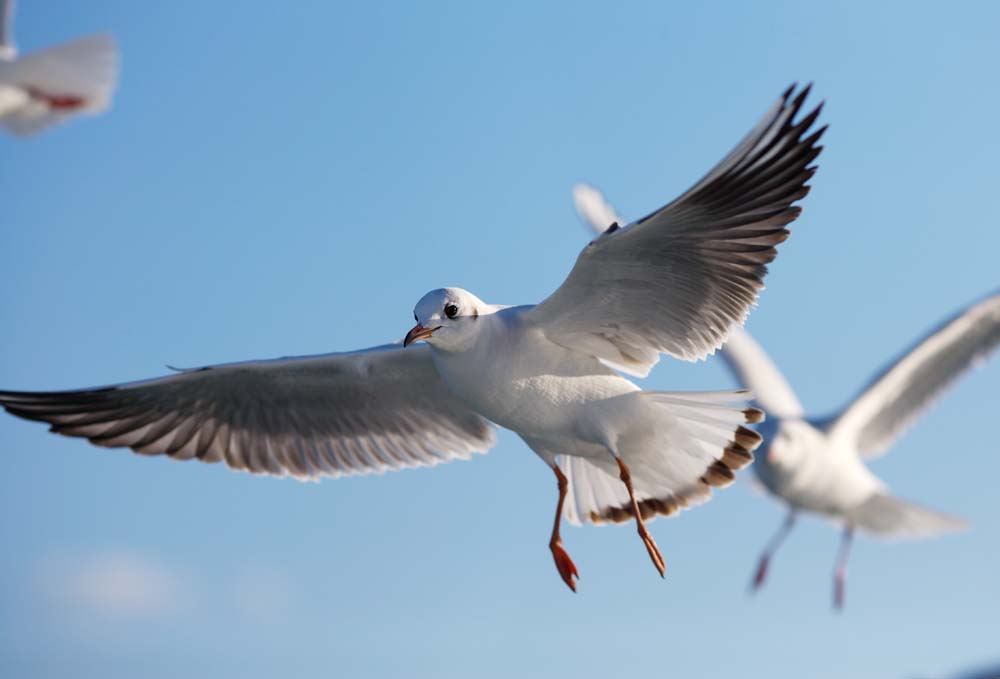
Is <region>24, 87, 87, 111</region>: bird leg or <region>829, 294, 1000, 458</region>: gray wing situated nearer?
<region>24, 87, 87, 111</region>: bird leg

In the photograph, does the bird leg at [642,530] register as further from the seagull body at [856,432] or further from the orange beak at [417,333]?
the seagull body at [856,432]

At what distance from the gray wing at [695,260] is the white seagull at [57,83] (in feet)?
11.5

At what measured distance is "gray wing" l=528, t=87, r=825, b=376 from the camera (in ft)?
14.4

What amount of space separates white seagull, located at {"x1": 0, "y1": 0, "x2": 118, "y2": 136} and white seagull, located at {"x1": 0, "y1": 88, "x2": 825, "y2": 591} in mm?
2123

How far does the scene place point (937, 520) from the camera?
400 inches

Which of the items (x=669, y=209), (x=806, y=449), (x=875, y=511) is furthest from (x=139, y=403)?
(x=875, y=511)

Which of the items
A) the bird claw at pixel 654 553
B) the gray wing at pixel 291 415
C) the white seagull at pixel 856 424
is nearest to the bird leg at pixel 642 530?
the bird claw at pixel 654 553

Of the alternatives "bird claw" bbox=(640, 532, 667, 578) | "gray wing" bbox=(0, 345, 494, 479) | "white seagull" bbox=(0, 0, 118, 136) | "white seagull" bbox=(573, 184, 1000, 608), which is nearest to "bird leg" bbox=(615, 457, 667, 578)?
"bird claw" bbox=(640, 532, 667, 578)

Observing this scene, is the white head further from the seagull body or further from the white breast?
the seagull body

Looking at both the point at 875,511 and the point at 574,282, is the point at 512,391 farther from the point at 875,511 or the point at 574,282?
the point at 875,511

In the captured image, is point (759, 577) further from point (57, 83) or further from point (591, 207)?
point (57, 83)

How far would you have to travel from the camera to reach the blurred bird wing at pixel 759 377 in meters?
10.5

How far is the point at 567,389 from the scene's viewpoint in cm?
489

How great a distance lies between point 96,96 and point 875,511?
23.3 ft
